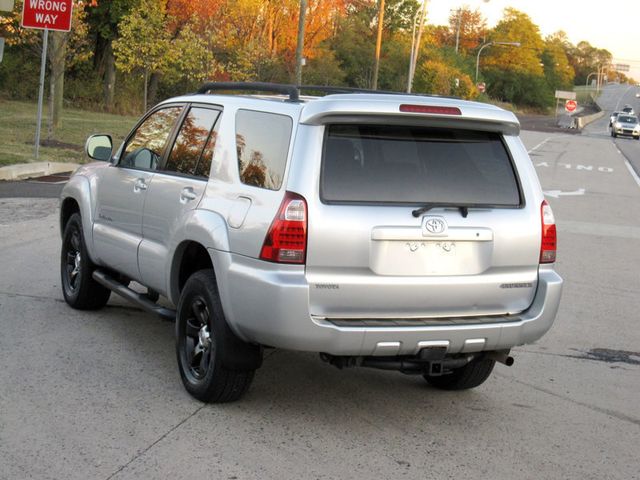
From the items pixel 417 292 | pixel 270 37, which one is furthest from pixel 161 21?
pixel 417 292

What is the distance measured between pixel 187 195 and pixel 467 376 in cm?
200

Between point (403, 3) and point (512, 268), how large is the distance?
10024 centimetres

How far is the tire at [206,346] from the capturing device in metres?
5.38

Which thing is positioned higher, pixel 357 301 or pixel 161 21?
pixel 161 21

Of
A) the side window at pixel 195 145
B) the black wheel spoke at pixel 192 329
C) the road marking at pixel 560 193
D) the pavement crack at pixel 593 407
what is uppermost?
the side window at pixel 195 145

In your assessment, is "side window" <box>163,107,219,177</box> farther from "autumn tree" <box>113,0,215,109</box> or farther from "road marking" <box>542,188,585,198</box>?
"autumn tree" <box>113,0,215,109</box>

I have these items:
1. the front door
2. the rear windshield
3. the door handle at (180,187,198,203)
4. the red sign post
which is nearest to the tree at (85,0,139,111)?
the red sign post

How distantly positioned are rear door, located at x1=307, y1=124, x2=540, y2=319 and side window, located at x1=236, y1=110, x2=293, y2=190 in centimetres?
24

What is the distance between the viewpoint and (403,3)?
4038 inches

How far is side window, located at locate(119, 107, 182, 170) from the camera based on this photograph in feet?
22.0

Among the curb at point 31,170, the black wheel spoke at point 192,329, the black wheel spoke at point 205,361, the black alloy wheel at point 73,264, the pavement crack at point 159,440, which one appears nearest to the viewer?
the pavement crack at point 159,440

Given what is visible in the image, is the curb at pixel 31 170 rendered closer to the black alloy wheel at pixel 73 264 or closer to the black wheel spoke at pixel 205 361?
the black alloy wheel at pixel 73 264

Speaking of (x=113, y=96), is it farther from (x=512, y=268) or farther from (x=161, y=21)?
(x=512, y=268)

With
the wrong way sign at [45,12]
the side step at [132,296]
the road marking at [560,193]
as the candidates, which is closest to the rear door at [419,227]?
the side step at [132,296]
